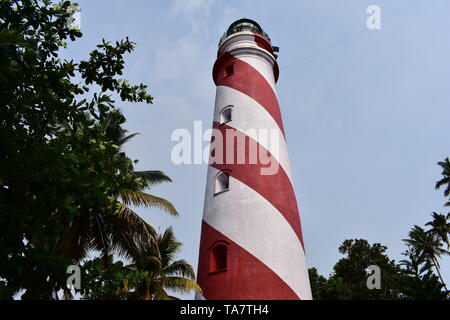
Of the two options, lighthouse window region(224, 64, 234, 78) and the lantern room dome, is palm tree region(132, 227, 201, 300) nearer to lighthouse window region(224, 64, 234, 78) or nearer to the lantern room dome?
lighthouse window region(224, 64, 234, 78)

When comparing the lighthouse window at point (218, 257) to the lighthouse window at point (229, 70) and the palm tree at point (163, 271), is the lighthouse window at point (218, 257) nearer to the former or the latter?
the palm tree at point (163, 271)

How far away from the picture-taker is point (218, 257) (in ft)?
40.7

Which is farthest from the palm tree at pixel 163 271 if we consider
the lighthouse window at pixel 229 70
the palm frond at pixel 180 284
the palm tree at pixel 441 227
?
the palm tree at pixel 441 227

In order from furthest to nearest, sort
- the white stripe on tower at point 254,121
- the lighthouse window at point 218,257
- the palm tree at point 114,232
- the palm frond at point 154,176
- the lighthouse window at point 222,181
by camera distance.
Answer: the palm frond at point 154,176 < the white stripe on tower at point 254,121 < the lighthouse window at point 222,181 < the palm tree at point 114,232 < the lighthouse window at point 218,257

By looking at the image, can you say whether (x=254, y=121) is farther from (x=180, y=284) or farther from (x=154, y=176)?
(x=180, y=284)

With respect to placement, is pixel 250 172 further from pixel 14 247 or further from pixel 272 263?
pixel 14 247

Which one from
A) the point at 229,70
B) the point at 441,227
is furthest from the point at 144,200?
the point at 441,227

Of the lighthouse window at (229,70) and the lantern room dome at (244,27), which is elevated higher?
the lantern room dome at (244,27)

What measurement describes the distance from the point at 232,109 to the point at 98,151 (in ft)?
28.1

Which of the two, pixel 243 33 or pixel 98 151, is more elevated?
pixel 243 33

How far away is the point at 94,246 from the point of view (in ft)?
43.8

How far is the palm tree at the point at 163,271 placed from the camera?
1273 centimetres

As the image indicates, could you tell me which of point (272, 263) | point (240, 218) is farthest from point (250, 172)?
point (272, 263)

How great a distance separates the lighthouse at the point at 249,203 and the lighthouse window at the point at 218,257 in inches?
1.1
